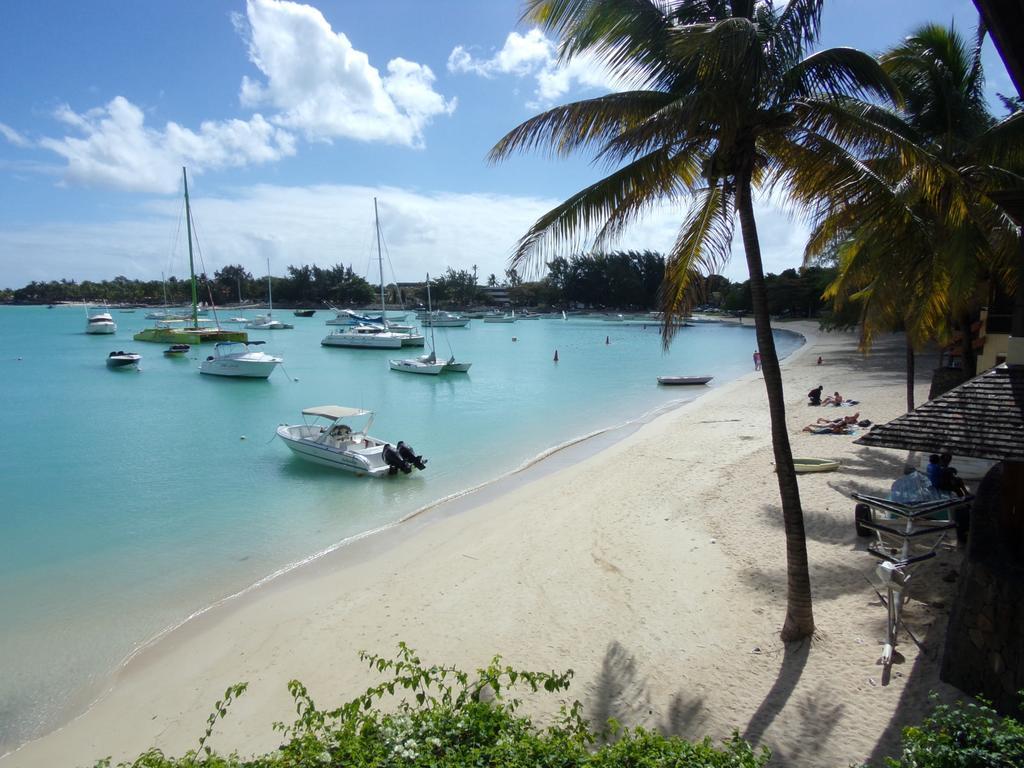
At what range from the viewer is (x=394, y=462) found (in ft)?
59.6

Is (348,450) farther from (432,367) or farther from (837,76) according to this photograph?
(432,367)

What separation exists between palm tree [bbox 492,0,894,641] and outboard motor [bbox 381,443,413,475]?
11756mm

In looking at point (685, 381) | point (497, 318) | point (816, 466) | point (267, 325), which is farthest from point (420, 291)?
point (816, 466)

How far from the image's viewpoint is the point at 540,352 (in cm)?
6706

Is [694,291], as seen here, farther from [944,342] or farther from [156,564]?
[944,342]

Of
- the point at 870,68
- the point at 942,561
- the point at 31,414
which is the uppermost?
the point at 870,68

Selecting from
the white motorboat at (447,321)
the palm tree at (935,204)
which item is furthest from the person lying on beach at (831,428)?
the white motorboat at (447,321)

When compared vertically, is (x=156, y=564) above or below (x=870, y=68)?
below

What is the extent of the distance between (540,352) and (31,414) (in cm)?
4406

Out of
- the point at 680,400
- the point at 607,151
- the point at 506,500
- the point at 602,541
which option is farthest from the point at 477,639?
the point at 680,400

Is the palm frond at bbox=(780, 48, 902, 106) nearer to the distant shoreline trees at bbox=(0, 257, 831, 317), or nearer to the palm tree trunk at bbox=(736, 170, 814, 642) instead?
the palm tree trunk at bbox=(736, 170, 814, 642)

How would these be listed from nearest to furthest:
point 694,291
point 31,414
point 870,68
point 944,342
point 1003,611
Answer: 1. point 1003,611
2. point 870,68
3. point 694,291
4. point 944,342
5. point 31,414

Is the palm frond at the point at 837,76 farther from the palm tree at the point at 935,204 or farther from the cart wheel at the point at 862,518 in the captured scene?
the cart wheel at the point at 862,518

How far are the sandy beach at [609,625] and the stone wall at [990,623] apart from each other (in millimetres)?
→ 337
